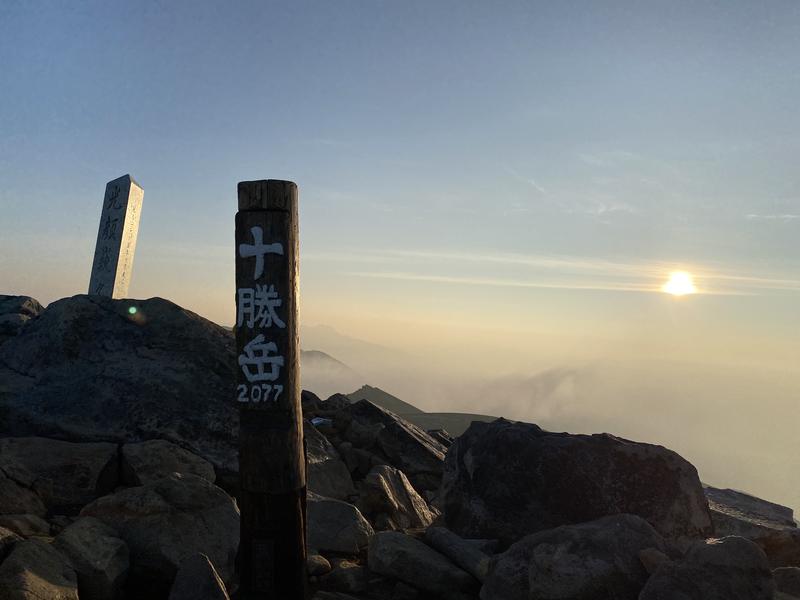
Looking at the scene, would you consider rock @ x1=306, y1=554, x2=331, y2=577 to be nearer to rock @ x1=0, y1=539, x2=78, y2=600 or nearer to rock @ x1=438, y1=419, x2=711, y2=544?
rock @ x1=438, y1=419, x2=711, y2=544

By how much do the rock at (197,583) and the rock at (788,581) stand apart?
5469mm

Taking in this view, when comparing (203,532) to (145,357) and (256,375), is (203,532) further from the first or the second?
(145,357)

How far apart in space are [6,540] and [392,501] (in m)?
5.04

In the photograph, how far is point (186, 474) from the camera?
7.59m

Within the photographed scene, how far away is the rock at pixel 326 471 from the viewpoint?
31.9ft

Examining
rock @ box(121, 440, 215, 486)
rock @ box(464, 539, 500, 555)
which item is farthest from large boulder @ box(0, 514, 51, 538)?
rock @ box(464, 539, 500, 555)

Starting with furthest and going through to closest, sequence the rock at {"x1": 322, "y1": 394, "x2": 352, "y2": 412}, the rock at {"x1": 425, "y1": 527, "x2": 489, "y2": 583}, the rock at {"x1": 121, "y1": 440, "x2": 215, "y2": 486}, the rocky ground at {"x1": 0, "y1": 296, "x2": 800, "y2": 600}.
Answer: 1. the rock at {"x1": 322, "y1": 394, "x2": 352, "y2": 412}
2. the rock at {"x1": 121, "y1": 440, "x2": 215, "y2": 486}
3. the rock at {"x1": 425, "y1": 527, "x2": 489, "y2": 583}
4. the rocky ground at {"x1": 0, "y1": 296, "x2": 800, "y2": 600}

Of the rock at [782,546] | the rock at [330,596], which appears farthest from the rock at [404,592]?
the rock at [782,546]

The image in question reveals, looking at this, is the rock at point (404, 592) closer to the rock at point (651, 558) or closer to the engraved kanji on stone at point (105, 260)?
the rock at point (651, 558)

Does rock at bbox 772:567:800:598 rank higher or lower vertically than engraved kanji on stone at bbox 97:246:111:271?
lower

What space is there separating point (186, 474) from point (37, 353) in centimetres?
401

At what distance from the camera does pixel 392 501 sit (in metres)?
9.29

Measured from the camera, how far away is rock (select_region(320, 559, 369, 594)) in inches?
261

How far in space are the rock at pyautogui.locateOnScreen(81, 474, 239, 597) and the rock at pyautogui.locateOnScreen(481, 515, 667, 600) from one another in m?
2.95
